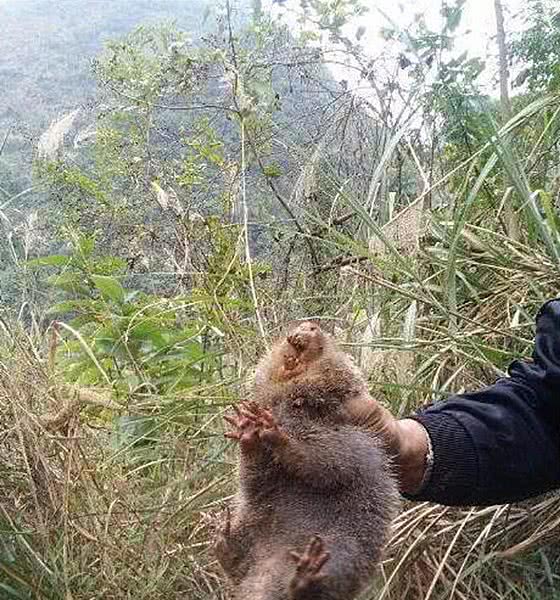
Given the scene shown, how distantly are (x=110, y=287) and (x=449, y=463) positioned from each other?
0.96m

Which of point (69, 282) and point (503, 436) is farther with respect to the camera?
point (69, 282)

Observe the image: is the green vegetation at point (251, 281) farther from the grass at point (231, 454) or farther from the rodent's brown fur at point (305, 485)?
the rodent's brown fur at point (305, 485)

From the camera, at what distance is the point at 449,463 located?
0.92 metres

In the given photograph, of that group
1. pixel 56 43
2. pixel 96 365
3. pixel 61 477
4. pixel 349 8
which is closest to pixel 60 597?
pixel 61 477

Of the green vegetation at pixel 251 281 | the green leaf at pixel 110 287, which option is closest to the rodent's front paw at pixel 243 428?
the green vegetation at pixel 251 281

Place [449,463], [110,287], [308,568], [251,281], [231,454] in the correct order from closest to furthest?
[308,568] < [449,463] < [231,454] < [251,281] < [110,287]

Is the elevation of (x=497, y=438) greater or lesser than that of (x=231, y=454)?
greater

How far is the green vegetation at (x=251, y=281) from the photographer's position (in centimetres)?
124

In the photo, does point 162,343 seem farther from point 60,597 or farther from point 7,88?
point 7,88

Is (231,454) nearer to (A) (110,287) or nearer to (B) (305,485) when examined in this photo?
A: (A) (110,287)

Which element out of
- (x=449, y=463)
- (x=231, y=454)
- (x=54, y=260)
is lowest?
(x=231, y=454)

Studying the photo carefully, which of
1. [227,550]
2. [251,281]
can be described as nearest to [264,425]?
[227,550]

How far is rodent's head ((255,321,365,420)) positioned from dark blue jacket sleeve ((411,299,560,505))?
278 mm

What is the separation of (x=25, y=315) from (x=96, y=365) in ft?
0.56
